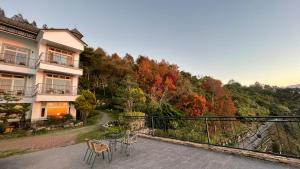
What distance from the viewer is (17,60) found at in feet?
46.8

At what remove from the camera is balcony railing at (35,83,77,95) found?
14164 millimetres

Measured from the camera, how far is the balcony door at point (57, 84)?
15068 millimetres

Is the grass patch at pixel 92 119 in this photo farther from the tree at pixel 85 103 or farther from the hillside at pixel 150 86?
the hillside at pixel 150 86

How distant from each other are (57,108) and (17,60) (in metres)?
5.85

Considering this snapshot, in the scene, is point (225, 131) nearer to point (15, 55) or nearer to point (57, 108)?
point (57, 108)

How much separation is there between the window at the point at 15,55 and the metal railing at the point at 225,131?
12024mm

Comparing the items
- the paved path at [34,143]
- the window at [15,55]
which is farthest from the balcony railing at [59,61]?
the paved path at [34,143]

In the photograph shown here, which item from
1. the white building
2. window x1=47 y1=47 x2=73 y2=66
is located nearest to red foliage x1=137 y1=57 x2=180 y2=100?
the white building

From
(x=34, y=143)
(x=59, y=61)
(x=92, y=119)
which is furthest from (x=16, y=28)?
(x=34, y=143)

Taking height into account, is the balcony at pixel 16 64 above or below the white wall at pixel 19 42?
below

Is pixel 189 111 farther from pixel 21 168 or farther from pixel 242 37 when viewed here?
pixel 21 168

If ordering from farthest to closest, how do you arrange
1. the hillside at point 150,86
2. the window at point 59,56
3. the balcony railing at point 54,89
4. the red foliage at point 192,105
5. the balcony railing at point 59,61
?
the hillside at point 150,86 → the red foliage at point 192,105 → the window at point 59,56 → the balcony railing at point 59,61 → the balcony railing at point 54,89

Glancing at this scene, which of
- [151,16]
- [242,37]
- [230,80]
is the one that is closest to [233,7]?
[242,37]

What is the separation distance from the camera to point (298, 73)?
22359 mm
